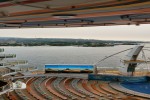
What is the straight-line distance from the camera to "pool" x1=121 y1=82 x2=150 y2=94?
20.3m

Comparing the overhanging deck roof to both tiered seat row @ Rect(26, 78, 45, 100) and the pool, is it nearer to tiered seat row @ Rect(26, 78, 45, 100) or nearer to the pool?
tiered seat row @ Rect(26, 78, 45, 100)

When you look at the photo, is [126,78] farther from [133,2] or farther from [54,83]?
[133,2]

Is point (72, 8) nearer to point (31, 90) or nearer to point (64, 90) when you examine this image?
point (64, 90)

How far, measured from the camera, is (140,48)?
83.8ft

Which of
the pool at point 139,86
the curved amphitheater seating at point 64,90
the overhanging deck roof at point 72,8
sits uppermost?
the overhanging deck roof at point 72,8

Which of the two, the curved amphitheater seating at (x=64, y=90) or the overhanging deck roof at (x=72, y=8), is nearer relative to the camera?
the overhanging deck roof at (x=72, y=8)

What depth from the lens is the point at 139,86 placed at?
22.2m

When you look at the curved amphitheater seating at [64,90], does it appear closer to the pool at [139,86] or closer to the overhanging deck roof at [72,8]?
the pool at [139,86]

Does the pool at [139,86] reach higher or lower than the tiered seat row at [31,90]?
lower

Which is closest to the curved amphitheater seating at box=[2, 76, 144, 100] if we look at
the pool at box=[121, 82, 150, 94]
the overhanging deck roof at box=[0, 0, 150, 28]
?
the pool at box=[121, 82, 150, 94]

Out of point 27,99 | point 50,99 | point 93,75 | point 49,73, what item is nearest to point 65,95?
point 50,99

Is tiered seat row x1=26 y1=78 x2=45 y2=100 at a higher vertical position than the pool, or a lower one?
higher

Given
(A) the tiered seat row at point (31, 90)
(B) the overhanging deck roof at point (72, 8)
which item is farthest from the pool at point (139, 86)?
(B) the overhanging deck roof at point (72, 8)

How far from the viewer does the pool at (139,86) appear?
20344 millimetres
